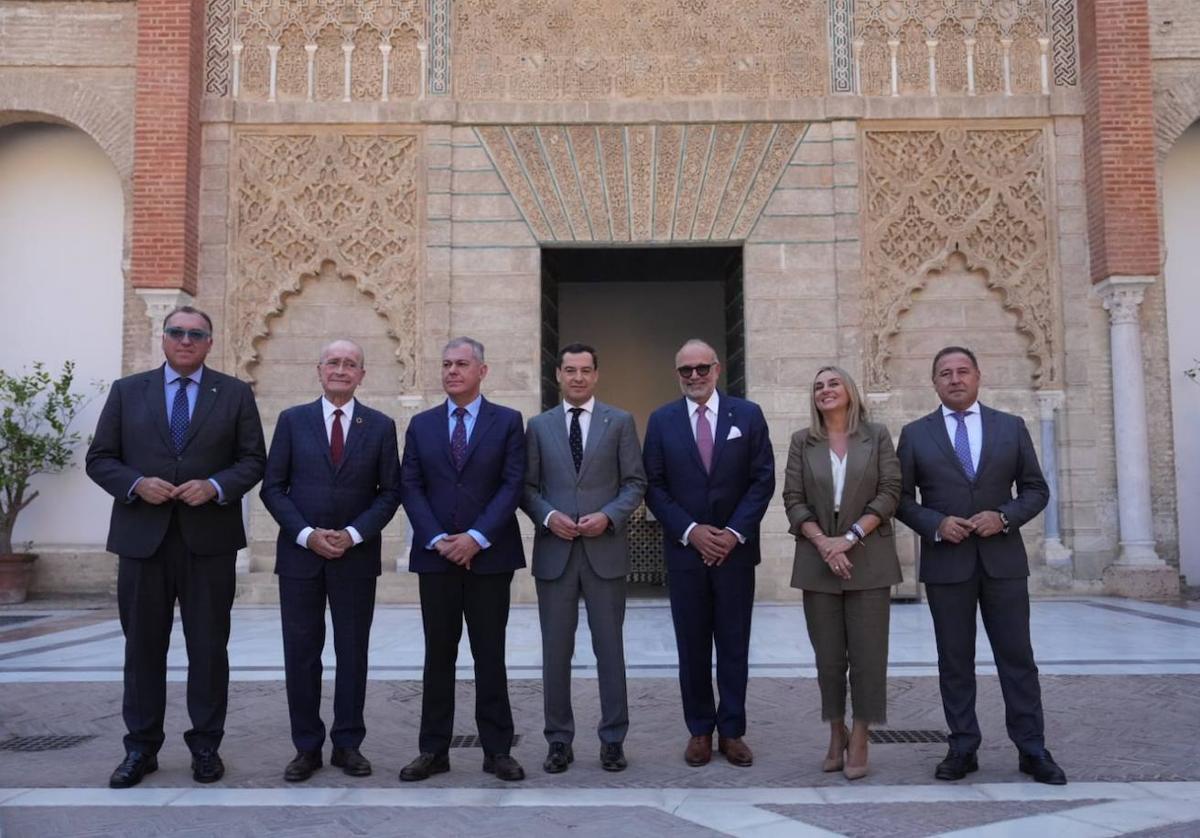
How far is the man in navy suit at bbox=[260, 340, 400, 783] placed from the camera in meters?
3.54

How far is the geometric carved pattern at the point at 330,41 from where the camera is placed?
937cm

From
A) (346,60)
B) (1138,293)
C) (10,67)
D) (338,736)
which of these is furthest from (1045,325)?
(10,67)

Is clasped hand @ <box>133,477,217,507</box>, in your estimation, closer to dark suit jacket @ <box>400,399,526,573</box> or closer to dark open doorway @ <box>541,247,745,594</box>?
dark suit jacket @ <box>400,399,526,573</box>

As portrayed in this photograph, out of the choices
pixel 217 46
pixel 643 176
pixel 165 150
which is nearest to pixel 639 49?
pixel 643 176

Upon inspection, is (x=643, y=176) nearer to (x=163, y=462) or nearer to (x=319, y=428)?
(x=319, y=428)

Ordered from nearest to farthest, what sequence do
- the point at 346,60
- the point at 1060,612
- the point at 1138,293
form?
the point at 1060,612 → the point at 1138,293 → the point at 346,60

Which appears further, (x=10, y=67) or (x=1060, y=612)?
(x=10, y=67)

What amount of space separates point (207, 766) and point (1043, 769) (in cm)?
292

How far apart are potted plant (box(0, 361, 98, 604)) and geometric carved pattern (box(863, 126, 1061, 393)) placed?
7812mm

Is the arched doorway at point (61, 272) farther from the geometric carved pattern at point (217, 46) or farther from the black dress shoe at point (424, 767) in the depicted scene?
the black dress shoe at point (424, 767)

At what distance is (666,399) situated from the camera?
43.4 ft

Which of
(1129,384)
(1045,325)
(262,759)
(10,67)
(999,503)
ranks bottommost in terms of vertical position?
(262,759)

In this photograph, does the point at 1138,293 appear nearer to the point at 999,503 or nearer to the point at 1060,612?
the point at 1060,612

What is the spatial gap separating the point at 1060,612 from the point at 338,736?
633 cm
